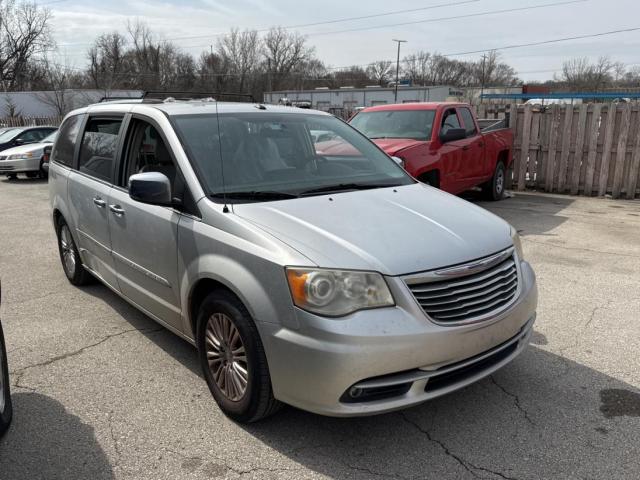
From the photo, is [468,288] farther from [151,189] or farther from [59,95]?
[59,95]

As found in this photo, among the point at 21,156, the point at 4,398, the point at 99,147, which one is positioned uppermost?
the point at 99,147

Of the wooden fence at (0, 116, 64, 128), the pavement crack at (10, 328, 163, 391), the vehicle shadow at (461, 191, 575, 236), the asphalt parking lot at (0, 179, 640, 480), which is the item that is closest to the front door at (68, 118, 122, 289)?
the pavement crack at (10, 328, 163, 391)

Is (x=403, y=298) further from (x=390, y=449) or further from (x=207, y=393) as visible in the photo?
(x=207, y=393)

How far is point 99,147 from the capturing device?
187 inches

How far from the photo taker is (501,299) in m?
3.05

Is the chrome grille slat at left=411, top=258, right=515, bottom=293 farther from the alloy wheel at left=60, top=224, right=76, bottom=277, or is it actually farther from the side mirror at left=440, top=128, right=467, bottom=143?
the side mirror at left=440, top=128, right=467, bottom=143

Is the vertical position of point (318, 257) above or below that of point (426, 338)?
above

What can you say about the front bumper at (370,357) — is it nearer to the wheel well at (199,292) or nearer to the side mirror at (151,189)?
the wheel well at (199,292)

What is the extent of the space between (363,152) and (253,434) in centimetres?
238

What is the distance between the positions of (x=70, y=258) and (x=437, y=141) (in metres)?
5.57

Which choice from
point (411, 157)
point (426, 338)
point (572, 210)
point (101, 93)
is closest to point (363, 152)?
point (426, 338)

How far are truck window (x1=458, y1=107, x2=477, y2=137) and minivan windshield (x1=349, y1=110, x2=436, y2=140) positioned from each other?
2.93ft

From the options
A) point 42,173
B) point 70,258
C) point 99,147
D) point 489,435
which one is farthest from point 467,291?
point 42,173

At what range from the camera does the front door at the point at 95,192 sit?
14.5 feet
